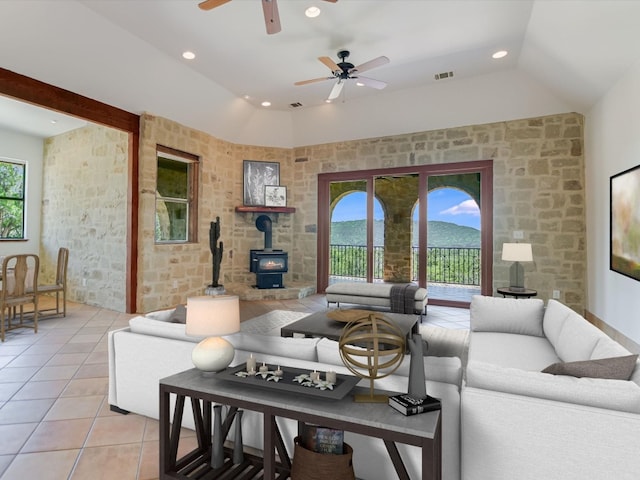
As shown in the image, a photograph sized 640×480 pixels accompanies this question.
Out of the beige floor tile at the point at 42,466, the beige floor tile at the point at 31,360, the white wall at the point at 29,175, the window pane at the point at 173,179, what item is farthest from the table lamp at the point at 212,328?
the white wall at the point at 29,175

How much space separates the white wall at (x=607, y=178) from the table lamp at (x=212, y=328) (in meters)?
4.02

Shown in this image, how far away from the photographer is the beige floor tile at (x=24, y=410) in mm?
2484

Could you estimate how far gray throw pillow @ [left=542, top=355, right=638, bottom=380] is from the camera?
1578mm

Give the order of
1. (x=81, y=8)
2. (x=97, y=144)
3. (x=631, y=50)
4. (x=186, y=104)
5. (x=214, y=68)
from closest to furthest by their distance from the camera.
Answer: (x=631, y=50) < (x=81, y=8) < (x=214, y=68) < (x=186, y=104) < (x=97, y=144)

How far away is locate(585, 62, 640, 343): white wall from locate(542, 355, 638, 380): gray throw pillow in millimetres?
2620

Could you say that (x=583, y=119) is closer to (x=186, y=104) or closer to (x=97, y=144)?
(x=186, y=104)

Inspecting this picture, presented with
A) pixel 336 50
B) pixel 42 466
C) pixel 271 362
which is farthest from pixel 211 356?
pixel 336 50

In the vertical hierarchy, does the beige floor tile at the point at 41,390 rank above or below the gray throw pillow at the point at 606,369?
below

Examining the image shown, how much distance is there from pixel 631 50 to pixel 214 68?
4.95 meters

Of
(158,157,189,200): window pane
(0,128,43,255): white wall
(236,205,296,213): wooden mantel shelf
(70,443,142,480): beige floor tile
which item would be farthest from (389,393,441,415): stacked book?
(0,128,43,255): white wall

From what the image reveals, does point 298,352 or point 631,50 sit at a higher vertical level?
point 631,50

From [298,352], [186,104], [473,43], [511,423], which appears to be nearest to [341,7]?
[473,43]

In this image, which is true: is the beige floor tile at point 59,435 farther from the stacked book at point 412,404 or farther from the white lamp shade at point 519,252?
the white lamp shade at point 519,252

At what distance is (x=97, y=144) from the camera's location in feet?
20.4
